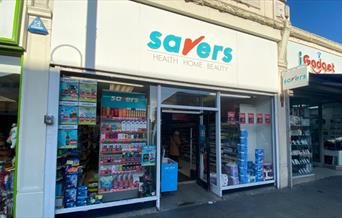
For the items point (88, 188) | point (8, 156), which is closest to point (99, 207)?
point (88, 188)

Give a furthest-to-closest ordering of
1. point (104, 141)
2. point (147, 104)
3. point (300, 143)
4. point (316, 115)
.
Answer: point (316, 115), point (300, 143), point (147, 104), point (104, 141)

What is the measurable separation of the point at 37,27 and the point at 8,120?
1.76 metres

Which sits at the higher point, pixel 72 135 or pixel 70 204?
pixel 72 135

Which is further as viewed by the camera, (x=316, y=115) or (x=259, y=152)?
(x=316, y=115)

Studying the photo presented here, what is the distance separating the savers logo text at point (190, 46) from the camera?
464 centimetres

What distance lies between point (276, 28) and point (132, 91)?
481cm

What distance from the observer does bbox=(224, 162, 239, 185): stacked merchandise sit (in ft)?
18.4

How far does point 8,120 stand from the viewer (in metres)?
3.79

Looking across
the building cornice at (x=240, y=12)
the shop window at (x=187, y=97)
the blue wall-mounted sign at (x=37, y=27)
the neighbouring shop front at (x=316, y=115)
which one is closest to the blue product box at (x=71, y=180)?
the shop window at (x=187, y=97)

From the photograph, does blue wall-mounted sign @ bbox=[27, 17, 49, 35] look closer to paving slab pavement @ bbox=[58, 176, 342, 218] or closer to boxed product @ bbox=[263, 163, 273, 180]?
paving slab pavement @ bbox=[58, 176, 342, 218]

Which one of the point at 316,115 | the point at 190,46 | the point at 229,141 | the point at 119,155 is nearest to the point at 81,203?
the point at 119,155

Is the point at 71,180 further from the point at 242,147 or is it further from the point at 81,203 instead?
the point at 242,147

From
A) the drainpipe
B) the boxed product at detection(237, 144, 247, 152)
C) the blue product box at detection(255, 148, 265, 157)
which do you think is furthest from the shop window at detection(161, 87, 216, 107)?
the drainpipe

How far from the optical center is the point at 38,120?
363 centimetres
